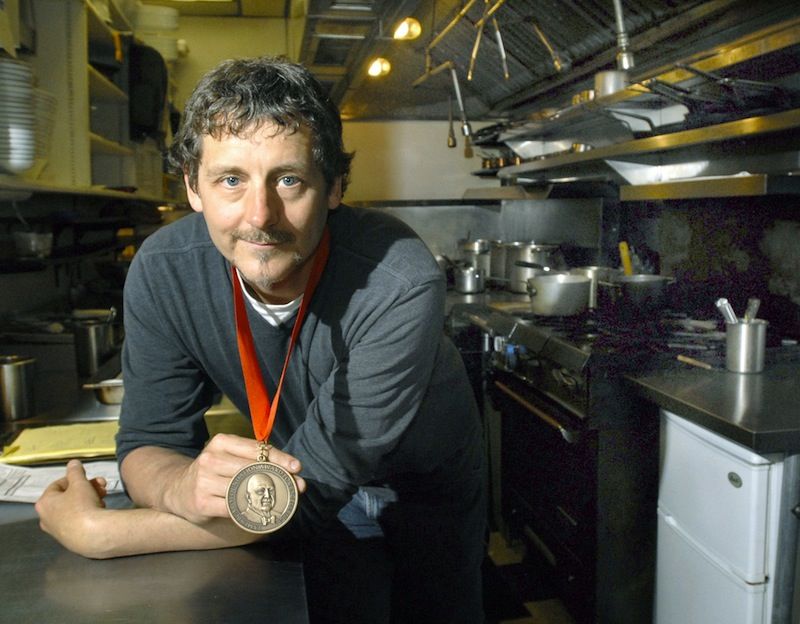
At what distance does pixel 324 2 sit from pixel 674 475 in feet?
7.00

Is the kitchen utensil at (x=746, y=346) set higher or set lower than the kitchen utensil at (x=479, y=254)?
lower

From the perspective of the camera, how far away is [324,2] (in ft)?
9.34

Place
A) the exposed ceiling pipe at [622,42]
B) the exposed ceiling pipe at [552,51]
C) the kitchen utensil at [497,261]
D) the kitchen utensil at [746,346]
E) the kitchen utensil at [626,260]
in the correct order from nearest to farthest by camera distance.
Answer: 1. the kitchen utensil at [746,346]
2. the exposed ceiling pipe at [622,42]
3. the exposed ceiling pipe at [552,51]
4. the kitchen utensil at [626,260]
5. the kitchen utensil at [497,261]

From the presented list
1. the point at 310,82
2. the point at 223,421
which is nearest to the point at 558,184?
the point at 223,421

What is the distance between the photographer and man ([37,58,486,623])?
1159 millimetres

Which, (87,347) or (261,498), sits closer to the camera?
(261,498)

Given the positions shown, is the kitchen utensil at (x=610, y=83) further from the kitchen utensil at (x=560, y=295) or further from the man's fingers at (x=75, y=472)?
the man's fingers at (x=75, y=472)

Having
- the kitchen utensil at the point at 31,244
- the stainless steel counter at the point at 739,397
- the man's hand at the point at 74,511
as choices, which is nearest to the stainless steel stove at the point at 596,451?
the stainless steel counter at the point at 739,397

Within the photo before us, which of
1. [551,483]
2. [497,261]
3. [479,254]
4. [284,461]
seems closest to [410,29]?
[497,261]

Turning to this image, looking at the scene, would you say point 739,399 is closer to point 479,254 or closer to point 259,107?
point 259,107

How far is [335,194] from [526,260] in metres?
2.82

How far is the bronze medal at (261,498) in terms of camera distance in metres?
1.07

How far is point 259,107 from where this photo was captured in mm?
1191

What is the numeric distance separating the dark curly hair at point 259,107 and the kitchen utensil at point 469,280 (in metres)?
3.03
